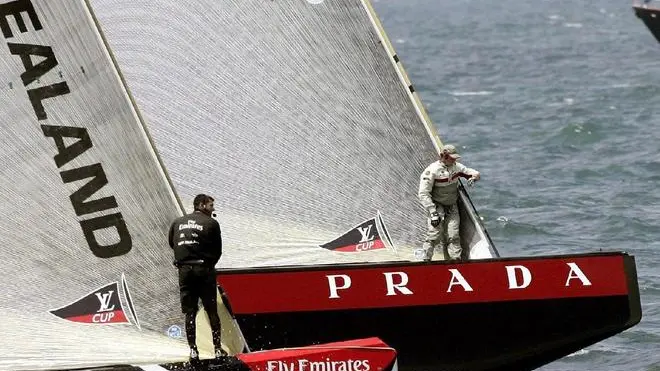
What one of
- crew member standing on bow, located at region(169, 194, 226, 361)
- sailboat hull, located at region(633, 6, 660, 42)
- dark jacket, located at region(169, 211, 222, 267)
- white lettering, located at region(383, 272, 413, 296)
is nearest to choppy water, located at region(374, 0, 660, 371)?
sailboat hull, located at region(633, 6, 660, 42)

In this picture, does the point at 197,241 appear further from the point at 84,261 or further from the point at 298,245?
the point at 298,245

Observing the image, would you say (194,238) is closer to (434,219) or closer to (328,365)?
(328,365)

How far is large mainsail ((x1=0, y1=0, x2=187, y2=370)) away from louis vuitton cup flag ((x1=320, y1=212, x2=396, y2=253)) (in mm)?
4640

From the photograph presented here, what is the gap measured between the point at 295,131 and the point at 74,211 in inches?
194

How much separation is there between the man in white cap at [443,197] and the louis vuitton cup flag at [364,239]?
1.48 ft

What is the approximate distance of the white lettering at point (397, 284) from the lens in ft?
55.2

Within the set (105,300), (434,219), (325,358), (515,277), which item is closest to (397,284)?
(515,277)

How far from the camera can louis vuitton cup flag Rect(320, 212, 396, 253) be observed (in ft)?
60.2

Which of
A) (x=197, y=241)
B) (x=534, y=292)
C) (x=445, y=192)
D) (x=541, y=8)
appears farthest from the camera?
(x=541, y=8)

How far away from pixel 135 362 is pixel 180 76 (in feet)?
16.6

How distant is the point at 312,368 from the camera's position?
46.3ft

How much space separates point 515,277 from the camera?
16703mm

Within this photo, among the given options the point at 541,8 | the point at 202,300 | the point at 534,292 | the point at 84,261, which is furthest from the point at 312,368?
the point at 541,8

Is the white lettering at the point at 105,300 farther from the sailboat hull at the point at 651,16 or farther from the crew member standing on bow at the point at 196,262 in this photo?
the sailboat hull at the point at 651,16
